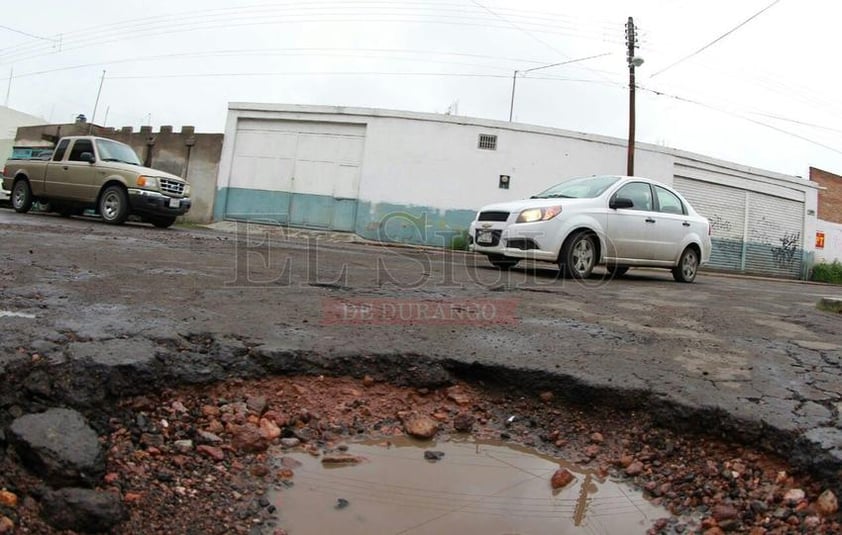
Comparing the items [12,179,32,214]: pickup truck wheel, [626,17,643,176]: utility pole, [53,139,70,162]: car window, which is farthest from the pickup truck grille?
[626,17,643,176]: utility pole

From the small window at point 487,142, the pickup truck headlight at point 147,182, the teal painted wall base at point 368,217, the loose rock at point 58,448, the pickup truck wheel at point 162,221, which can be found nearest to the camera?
the loose rock at point 58,448

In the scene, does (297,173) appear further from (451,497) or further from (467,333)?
(451,497)

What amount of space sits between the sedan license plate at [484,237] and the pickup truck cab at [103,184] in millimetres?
6319

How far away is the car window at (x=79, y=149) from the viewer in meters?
11.5

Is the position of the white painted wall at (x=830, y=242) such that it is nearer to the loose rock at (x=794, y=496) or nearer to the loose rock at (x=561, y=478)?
A: the loose rock at (x=794, y=496)

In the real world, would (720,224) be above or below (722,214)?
below

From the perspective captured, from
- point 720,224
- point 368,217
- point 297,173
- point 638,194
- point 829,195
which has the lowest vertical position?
point 638,194

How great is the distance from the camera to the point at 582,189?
7.98 m

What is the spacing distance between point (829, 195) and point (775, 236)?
296 inches

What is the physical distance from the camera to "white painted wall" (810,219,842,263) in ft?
75.9

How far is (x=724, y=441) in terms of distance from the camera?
8.77 ft

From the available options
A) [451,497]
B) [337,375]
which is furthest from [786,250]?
[451,497]

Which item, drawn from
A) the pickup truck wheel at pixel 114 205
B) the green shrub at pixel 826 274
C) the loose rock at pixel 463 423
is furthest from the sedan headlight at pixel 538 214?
the green shrub at pixel 826 274

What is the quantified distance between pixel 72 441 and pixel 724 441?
8.67 feet
